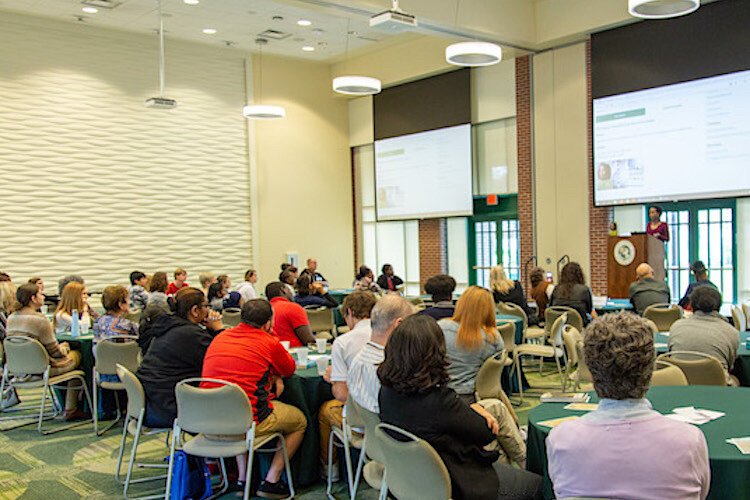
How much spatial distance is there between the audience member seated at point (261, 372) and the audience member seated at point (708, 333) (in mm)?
2594

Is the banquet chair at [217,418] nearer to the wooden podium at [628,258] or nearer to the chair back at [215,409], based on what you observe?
the chair back at [215,409]

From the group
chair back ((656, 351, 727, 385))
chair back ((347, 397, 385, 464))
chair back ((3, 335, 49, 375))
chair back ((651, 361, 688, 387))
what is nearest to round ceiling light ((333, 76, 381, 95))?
chair back ((3, 335, 49, 375))

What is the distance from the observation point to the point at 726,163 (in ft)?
31.6

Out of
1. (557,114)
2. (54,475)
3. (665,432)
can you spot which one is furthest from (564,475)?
(557,114)

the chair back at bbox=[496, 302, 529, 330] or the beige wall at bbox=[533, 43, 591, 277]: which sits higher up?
the beige wall at bbox=[533, 43, 591, 277]

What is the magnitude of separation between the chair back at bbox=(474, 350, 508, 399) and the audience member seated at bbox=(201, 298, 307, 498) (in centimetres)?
115

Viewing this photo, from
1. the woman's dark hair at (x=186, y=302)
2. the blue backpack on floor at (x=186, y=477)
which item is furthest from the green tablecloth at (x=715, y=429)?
the woman's dark hair at (x=186, y=302)

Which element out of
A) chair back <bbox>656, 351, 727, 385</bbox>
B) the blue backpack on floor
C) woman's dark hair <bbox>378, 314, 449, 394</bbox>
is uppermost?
woman's dark hair <bbox>378, 314, 449, 394</bbox>

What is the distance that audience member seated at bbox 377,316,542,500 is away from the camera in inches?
110

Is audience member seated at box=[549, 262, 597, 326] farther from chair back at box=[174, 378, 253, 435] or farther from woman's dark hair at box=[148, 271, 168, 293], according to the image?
woman's dark hair at box=[148, 271, 168, 293]

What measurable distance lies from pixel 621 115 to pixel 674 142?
979 millimetres

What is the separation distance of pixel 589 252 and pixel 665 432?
9.72 m

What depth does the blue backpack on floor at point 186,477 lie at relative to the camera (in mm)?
4270

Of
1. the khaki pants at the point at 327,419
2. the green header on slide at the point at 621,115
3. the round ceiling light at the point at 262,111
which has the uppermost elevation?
the round ceiling light at the point at 262,111
